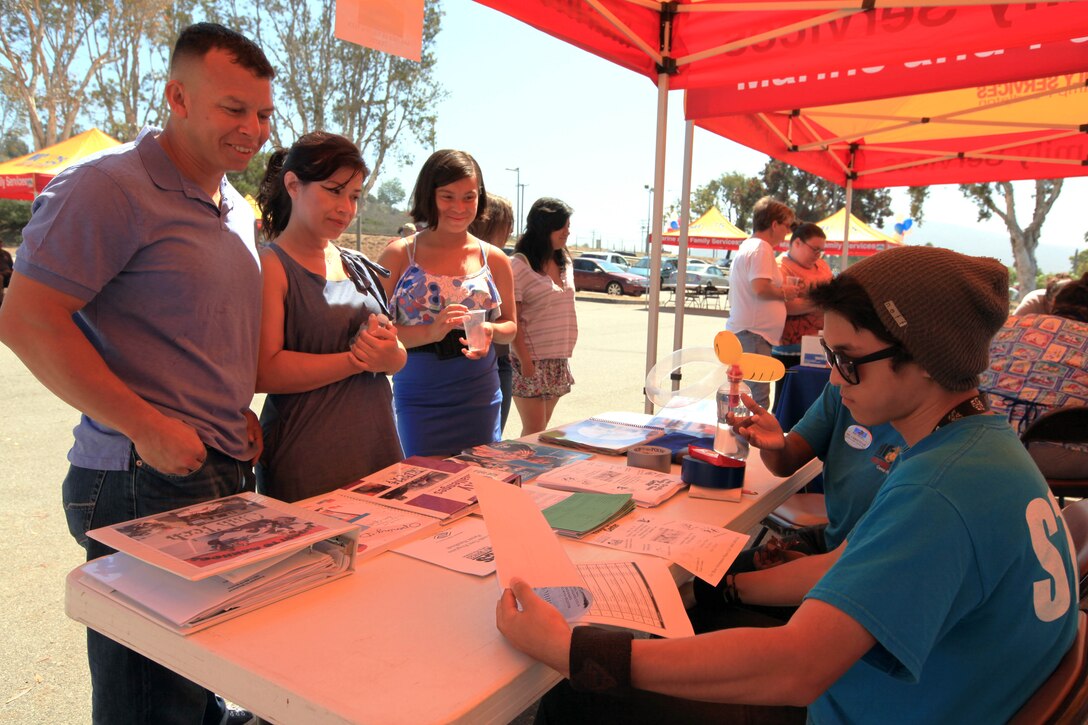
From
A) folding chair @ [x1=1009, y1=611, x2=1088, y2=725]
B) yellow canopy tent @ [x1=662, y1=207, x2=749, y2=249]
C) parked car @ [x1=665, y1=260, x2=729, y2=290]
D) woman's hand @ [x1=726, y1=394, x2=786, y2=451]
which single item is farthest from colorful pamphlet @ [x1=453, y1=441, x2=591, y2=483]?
parked car @ [x1=665, y1=260, x2=729, y2=290]

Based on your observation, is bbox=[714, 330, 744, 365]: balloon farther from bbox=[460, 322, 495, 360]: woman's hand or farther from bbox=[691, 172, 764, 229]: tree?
bbox=[691, 172, 764, 229]: tree

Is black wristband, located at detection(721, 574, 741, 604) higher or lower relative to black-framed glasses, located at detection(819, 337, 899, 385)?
lower

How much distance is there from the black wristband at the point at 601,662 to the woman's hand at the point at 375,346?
992mm

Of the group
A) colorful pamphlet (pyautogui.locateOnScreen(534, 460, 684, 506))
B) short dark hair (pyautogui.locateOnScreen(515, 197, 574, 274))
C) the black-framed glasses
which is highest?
short dark hair (pyautogui.locateOnScreen(515, 197, 574, 274))

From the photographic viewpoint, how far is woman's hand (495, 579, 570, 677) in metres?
1.04

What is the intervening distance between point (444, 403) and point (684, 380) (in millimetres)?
1344

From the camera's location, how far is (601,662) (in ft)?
3.33

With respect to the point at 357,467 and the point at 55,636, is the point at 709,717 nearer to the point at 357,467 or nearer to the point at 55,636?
the point at 357,467

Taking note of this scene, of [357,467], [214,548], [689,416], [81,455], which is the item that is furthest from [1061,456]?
[81,455]

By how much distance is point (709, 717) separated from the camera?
1367 mm

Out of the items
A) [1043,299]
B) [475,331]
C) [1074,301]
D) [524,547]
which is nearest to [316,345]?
[475,331]

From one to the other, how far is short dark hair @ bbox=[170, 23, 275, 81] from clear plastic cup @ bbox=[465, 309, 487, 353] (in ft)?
3.15

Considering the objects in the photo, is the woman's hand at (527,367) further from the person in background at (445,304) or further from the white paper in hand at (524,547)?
the white paper in hand at (524,547)

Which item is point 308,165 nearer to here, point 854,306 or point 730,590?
point 854,306
